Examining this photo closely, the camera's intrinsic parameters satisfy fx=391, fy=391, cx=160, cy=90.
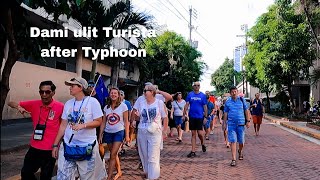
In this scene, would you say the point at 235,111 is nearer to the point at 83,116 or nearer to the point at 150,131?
the point at 150,131

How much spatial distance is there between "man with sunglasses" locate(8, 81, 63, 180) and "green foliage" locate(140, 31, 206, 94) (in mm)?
28238

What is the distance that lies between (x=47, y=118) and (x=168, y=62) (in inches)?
1220

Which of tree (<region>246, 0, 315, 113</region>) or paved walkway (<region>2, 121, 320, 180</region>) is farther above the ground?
tree (<region>246, 0, 315, 113</region>)

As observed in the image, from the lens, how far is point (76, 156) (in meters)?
4.46

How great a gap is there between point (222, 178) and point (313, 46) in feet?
86.6

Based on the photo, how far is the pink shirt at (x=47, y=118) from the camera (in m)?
4.86

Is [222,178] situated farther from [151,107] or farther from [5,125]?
[5,125]

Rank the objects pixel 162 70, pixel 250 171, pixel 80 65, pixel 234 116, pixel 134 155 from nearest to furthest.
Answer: pixel 250 171
pixel 234 116
pixel 134 155
pixel 80 65
pixel 162 70

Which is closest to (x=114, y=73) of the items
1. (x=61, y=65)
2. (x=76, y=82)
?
(x=61, y=65)

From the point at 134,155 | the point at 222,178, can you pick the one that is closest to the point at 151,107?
the point at 222,178

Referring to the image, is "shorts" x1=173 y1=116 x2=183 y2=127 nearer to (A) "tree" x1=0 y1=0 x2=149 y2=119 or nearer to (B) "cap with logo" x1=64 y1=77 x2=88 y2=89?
(A) "tree" x1=0 y1=0 x2=149 y2=119

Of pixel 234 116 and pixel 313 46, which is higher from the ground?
pixel 313 46

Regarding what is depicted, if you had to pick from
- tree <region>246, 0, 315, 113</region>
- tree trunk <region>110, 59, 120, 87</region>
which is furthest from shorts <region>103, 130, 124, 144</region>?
tree <region>246, 0, 315, 113</region>

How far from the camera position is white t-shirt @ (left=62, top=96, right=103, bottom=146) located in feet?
15.0
